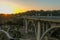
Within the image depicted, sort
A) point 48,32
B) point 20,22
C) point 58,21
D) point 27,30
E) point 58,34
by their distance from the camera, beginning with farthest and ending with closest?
point 20,22
point 27,30
point 58,34
point 48,32
point 58,21

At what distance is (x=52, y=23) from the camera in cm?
2330

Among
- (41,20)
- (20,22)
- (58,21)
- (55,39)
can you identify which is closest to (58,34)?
(55,39)

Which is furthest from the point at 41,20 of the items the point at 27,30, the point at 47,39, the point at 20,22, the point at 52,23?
the point at 20,22

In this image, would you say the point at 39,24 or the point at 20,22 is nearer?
the point at 39,24

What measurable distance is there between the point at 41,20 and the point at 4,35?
37.8 ft

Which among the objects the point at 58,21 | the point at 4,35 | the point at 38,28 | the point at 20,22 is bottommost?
the point at 20,22

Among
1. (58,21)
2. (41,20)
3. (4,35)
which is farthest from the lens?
(4,35)

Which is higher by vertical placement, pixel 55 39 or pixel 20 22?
pixel 55 39

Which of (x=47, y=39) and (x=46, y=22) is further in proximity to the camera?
(x=47, y=39)

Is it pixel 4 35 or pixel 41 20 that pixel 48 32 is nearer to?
pixel 41 20

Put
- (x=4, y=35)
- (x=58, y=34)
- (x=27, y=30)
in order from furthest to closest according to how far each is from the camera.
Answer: (x=27, y=30) < (x=4, y=35) < (x=58, y=34)

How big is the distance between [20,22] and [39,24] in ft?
188

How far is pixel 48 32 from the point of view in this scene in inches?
981

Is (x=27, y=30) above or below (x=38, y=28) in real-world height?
below
